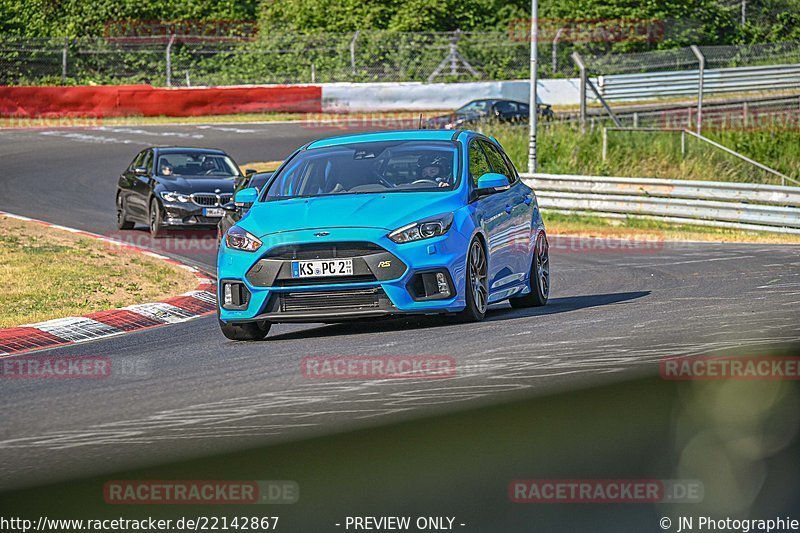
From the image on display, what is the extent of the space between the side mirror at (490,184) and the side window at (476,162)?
0.26 metres

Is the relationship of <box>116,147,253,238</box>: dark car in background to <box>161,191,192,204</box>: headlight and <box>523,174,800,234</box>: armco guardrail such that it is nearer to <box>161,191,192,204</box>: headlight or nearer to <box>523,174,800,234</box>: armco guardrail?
<box>161,191,192,204</box>: headlight

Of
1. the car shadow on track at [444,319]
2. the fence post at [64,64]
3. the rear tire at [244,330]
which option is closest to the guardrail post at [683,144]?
the car shadow on track at [444,319]

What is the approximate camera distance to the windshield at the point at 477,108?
42.7 m

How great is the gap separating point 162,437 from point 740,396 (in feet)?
10.3

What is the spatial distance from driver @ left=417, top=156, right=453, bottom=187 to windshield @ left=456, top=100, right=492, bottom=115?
101ft

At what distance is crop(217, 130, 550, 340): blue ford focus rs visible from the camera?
10.3 meters

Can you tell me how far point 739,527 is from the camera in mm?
5207

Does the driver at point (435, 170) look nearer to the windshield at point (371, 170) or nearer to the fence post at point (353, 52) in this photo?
the windshield at point (371, 170)

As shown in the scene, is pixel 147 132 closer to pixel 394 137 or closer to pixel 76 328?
pixel 76 328

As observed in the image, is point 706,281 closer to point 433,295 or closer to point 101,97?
point 433,295

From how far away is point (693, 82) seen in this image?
48.8 m

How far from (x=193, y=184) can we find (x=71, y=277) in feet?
23.4

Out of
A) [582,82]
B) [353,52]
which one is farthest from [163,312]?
[353,52]

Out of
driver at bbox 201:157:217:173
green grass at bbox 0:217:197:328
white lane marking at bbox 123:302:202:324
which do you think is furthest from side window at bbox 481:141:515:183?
driver at bbox 201:157:217:173
